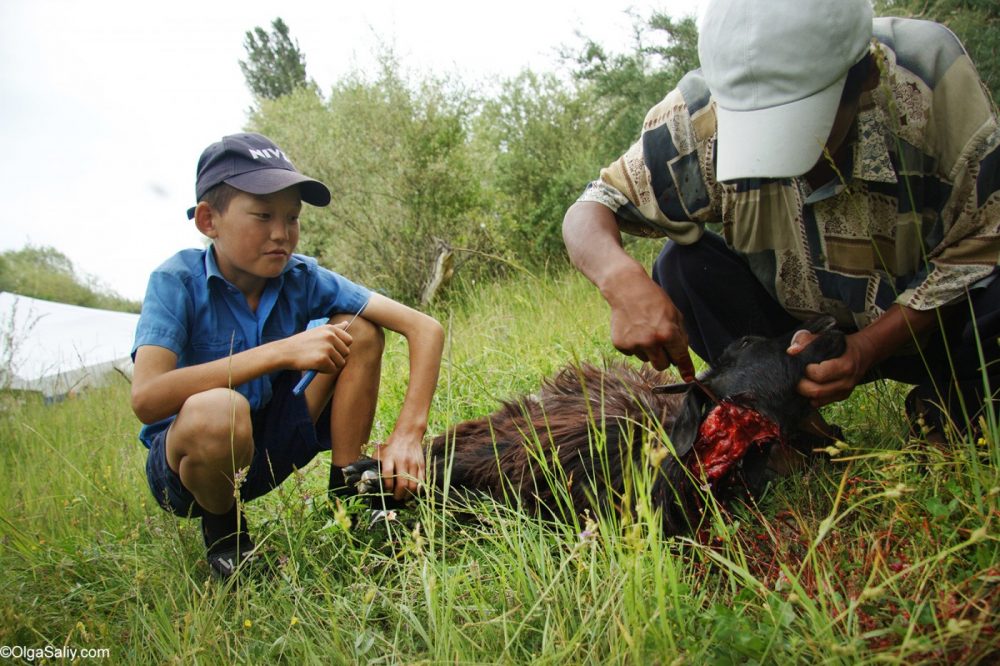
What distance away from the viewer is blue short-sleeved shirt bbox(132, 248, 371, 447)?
8.64 feet

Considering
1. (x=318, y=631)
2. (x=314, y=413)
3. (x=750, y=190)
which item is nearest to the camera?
(x=318, y=631)

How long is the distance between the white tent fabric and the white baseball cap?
6824 millimetres

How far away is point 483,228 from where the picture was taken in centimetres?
916

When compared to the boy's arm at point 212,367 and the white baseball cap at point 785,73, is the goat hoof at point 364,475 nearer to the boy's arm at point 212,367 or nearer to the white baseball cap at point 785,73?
the boy's arm at point 212,367

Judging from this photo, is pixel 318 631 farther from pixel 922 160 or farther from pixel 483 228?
pixel 483 228

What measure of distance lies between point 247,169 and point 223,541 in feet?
4.54

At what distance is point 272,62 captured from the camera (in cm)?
2517

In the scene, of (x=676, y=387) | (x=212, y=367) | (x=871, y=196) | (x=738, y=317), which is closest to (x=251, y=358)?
(x=212, y=367)

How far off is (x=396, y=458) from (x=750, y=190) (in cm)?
163

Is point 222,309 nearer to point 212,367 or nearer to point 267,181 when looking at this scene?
point 212,367

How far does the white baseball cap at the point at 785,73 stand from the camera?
6.84ft

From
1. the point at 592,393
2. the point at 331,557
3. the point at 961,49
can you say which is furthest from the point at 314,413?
the point at 961,49

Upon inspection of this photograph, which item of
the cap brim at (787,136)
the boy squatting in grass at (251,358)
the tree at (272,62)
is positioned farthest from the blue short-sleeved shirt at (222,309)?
the tree at (272,62)

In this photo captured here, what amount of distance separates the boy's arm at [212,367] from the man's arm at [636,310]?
3.06 feet
